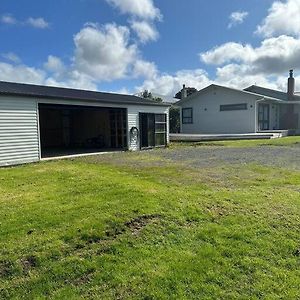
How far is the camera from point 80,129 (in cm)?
2091

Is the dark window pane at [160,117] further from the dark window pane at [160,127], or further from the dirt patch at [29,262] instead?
the dirt patch at [29,262]

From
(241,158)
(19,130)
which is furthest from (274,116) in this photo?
(19,130)

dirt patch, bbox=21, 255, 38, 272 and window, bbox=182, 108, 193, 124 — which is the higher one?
window, bbox=182, 108, 193, 124

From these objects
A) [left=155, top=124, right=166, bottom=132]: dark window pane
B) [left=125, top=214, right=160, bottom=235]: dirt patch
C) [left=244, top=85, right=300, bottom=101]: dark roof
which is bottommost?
[left=125, top=214, right=160, bottom=235]: dirt patch

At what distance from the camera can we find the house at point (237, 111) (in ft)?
87.4

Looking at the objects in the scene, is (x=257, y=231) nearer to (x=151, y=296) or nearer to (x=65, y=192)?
(x=151, y=296)

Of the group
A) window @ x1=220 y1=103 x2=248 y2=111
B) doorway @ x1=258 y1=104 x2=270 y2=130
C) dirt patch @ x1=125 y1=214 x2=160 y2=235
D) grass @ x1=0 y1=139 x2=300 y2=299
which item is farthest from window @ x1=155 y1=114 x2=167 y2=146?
dirt patch @ x1=125 y1=214 x2=160 y2=235

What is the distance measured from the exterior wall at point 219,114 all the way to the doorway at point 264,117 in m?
2.21

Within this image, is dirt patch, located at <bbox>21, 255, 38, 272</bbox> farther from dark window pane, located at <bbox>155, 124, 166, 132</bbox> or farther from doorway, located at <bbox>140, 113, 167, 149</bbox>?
dark window pane, located at <bbox>155, 124, 166, 132</bbox>

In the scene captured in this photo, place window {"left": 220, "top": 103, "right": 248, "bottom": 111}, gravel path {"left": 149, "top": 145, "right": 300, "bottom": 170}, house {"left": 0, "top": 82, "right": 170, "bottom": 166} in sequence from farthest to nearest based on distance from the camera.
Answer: window {"left": 220, "top": 103, "right": 248, "bottom": 111}, house {"left": 0, "top": 82, "right": 170, "bottom": 166}, gravel path {"left": 149, "top": 145, "right": 300, "bottom": 170}

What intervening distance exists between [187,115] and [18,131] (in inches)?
848

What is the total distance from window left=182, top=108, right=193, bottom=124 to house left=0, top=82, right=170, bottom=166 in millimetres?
11809

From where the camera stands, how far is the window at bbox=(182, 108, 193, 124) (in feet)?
100

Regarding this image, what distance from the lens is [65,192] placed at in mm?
6504
